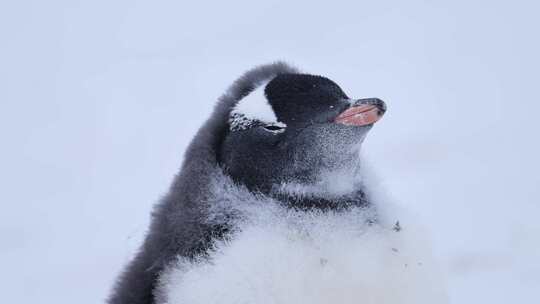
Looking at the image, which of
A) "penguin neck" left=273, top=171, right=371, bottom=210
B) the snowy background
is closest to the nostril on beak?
"penguin neck" left=273, top=171, right=371, bottom=210

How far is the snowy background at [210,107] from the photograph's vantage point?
8.63ft

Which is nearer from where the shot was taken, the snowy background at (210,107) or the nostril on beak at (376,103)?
the nostril on beak at (376,103)

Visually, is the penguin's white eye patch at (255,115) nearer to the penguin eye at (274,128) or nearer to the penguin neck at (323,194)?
the penguin eye at (274,128)

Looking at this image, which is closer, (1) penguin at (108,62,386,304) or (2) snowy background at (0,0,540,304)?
(1) penguin at (108,62,386,304)

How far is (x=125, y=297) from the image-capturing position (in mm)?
1359

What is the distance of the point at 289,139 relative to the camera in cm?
132

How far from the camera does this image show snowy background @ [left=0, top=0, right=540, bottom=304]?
8.63 ft

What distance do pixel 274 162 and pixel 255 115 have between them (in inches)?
3.8

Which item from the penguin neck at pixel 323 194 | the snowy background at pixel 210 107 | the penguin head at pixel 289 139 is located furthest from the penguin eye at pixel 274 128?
the snowy background at pixel 210 107

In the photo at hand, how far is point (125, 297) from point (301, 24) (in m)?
3.41

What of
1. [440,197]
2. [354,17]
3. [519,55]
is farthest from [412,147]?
[354,17]

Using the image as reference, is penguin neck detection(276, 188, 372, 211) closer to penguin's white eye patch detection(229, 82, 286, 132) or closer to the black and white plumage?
the black and white plumage

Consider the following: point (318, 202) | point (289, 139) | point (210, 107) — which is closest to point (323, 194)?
point (318, 202)

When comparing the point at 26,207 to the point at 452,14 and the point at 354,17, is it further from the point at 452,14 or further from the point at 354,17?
the point at 452,14
